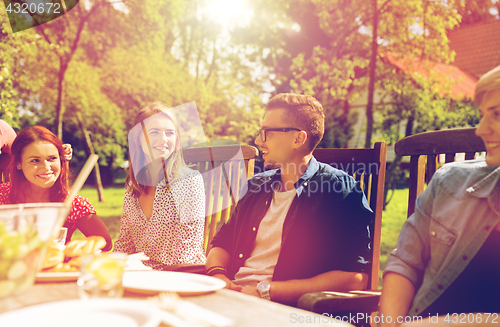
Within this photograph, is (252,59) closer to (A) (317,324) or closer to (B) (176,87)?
(B) (176,87)

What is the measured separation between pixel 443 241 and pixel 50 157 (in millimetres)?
2392

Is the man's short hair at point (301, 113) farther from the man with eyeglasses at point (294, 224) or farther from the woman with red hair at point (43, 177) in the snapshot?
the woman with red hair at point (43, 177)

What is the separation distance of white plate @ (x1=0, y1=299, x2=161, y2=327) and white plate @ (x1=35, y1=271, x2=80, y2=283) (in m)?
0.29

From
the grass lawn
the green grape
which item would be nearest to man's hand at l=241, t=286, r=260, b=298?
the green grape

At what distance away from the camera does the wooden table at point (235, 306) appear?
954 mm

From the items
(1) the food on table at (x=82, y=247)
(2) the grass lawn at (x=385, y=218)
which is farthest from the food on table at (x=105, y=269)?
(2) the grass lawn at (x=385, y=218)

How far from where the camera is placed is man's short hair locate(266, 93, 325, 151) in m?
2.41

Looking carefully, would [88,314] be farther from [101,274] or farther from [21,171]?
[21,171]

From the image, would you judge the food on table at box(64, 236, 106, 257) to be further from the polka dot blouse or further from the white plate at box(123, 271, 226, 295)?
the polka dot blouse

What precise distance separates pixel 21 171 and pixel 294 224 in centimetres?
192

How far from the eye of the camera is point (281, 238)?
2.19 m

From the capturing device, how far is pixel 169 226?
257cm

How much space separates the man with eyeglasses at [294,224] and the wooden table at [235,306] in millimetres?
892

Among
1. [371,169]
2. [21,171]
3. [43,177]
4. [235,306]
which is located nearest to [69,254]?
[235,306]
